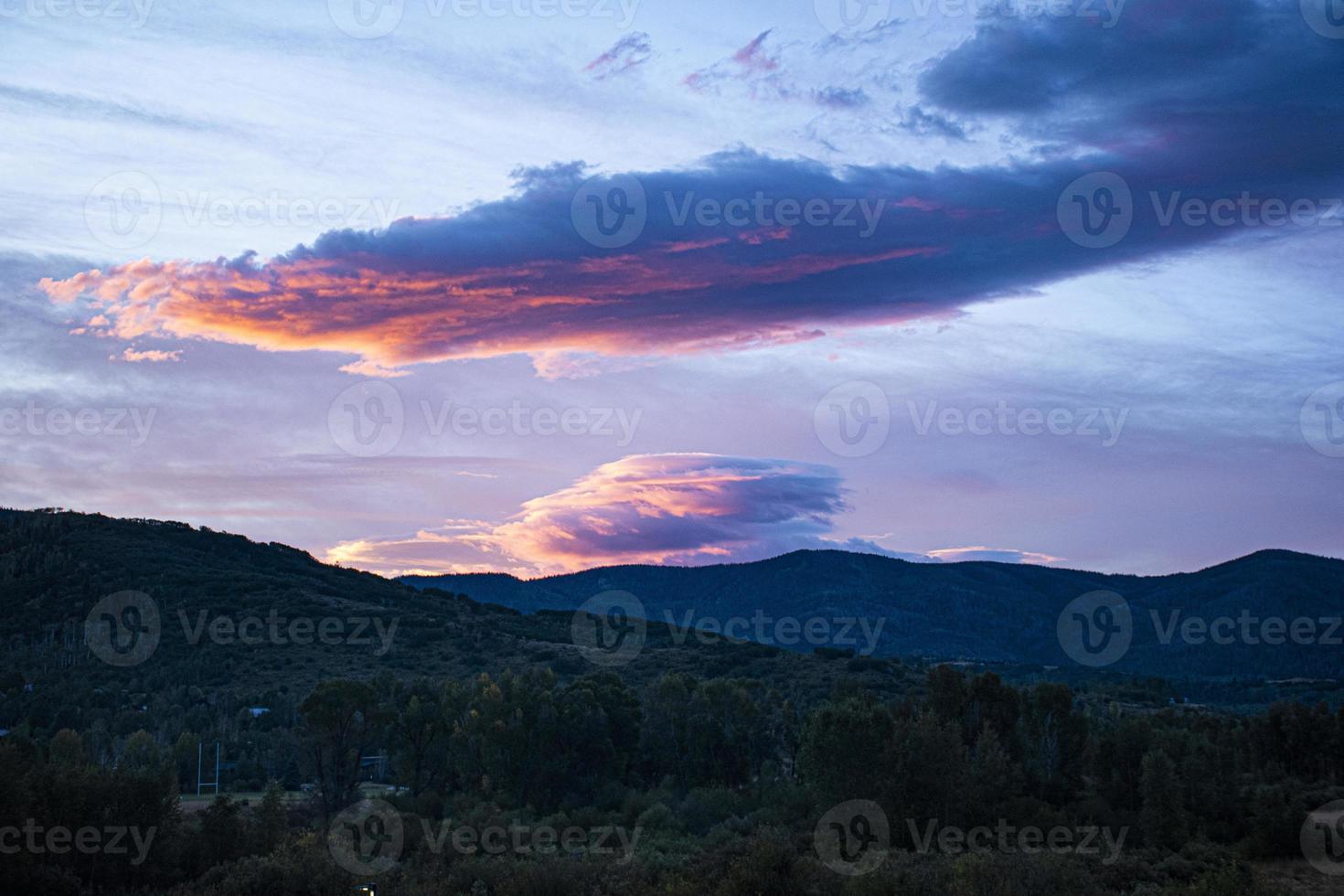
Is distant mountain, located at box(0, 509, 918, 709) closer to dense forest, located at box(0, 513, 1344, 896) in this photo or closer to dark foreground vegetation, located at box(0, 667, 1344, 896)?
dense forest, located at box(0, 513, 1344, 896)

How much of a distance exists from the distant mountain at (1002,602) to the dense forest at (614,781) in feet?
224

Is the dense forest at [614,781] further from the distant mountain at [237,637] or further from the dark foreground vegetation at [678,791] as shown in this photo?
the distant mountain at [237,637]

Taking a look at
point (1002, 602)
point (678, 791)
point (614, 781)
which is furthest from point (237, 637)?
point (1002, 602)

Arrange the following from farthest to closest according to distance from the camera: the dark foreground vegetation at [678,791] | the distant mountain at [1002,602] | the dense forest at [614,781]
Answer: the distant mountain at [1002,602]
the dense forest at [614,781]
the dark foreground vegetation at [678,791]

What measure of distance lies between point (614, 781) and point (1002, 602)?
121552 millimetres

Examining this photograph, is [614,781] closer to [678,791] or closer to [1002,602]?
[678,791]

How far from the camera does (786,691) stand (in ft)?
226

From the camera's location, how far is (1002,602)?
521ft

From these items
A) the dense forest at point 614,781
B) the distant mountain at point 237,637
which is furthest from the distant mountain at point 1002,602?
the dense forest at point 614,781

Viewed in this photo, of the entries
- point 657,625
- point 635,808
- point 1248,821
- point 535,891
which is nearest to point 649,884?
point 535,891

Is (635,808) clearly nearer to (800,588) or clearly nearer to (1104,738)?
(1104,738)

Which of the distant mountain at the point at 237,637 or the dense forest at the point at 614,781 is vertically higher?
the distant mountain at the point at 237,637

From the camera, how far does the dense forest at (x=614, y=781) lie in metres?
25.3

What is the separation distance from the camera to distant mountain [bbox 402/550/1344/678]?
134000 millimetres
